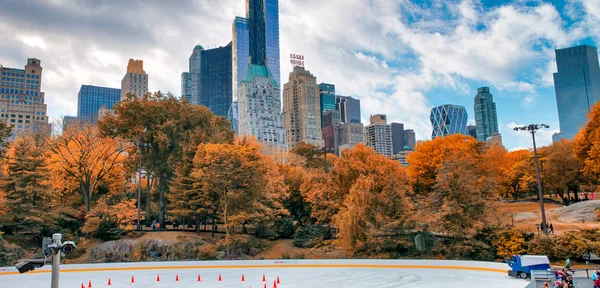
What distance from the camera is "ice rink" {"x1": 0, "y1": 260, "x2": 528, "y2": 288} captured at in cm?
2619

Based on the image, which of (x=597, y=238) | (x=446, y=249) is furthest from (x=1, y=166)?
(x=597, y=238)

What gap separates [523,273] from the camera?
88.1 feet

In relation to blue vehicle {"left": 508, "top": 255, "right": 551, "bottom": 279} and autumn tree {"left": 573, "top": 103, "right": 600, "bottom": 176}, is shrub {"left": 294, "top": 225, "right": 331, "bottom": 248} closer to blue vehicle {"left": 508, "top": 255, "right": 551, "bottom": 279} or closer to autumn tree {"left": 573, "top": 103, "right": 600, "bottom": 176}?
blue vehicle {"left": 508, "top": 255, "right": 551, "bottom": 279}

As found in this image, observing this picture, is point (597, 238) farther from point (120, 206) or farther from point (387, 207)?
point (120, 206)

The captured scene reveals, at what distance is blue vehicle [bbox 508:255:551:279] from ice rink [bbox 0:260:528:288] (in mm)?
744

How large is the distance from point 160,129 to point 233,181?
12.2 metres

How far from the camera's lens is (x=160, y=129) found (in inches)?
2030

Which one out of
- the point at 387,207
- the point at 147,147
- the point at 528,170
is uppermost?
the point at 147,147

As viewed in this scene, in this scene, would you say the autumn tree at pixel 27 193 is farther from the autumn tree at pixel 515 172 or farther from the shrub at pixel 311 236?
the autumn tree at pixel 515 172

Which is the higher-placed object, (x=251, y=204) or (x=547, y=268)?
(x=251, y=204)

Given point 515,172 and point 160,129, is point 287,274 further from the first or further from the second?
point 515,172

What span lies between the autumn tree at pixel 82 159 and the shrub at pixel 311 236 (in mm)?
23569

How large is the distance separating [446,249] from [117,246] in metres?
31.7

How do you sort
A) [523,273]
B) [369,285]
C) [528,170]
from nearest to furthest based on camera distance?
[369,285] < [523,273] < [528,170]
